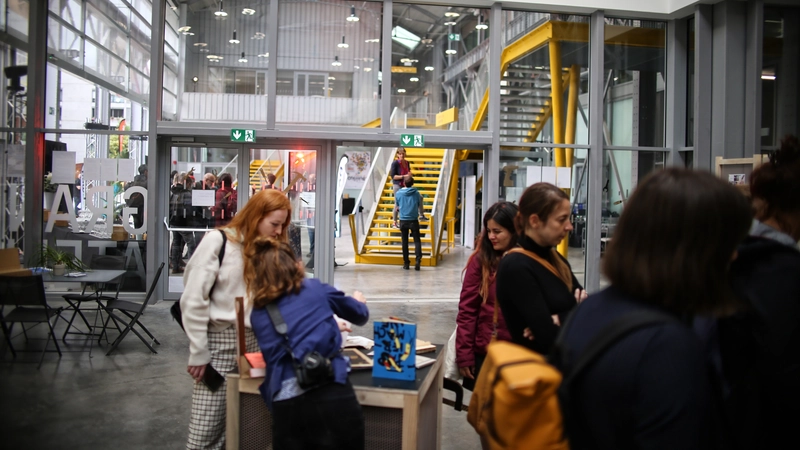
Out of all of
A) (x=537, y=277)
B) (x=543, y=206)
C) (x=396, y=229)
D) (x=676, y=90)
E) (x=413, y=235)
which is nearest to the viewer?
(x=537, y=277)

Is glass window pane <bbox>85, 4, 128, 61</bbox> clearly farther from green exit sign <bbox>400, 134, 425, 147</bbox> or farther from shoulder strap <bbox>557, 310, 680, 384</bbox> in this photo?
shoulder strap <bbox>557, 310, 680, 384</bbox>

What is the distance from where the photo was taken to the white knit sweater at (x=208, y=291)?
119 inches

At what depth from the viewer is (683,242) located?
130cm

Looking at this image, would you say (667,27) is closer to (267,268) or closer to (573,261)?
(573,261)

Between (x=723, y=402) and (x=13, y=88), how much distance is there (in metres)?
8.55

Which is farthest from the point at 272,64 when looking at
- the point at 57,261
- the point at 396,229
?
the point at 396,229

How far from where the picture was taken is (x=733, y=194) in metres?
1.34

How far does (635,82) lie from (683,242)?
9.14 m

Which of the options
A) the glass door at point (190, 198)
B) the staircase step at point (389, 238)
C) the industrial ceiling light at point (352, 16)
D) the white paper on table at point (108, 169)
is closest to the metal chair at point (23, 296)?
the white paper on table at point (108, 169)

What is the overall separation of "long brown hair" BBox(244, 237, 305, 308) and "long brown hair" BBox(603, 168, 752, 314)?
146 cm

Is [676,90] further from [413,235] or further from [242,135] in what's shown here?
[242,135]

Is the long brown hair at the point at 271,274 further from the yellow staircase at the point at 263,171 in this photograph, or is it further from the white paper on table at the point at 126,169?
the white paper on table at the point at 126,169

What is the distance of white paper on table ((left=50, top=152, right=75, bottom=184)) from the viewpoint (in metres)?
8.81

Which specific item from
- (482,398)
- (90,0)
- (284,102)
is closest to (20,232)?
(90,0)
